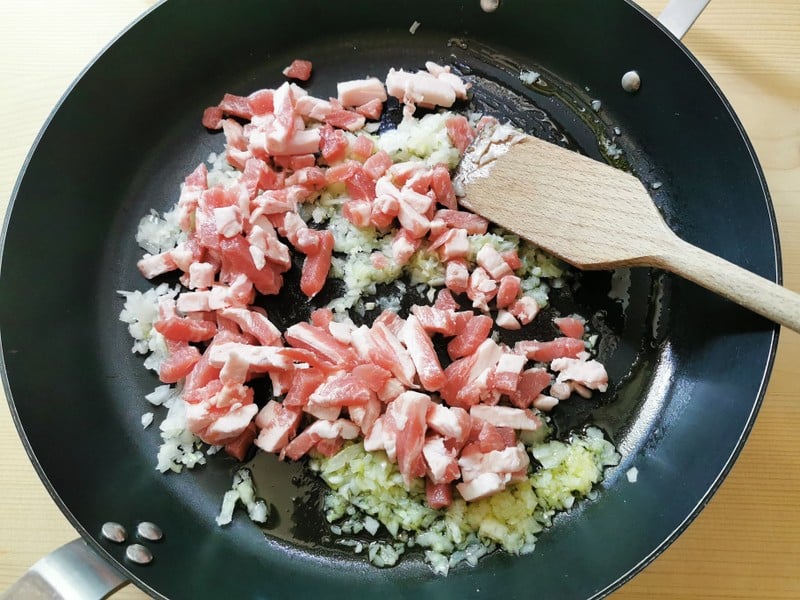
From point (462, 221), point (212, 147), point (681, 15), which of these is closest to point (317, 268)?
point (462, 221)

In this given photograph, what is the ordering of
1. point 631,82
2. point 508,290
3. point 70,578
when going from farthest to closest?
point 631,82 < point 508,290 < point 70,578

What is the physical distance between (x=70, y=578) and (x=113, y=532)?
0.45 ft

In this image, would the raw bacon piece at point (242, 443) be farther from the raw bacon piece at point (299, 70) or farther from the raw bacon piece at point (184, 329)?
the raw bacon piece at point (299, 70)

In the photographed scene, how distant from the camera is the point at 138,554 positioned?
154 cm

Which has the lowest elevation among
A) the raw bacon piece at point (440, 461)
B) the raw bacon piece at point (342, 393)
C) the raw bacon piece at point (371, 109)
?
the raw bacon piece at point (440, 461)

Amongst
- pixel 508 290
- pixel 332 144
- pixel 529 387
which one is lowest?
pixel 529 387

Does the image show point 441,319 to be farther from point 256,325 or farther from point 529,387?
point 256,325

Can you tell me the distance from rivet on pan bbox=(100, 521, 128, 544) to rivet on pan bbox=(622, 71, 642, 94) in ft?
6.13

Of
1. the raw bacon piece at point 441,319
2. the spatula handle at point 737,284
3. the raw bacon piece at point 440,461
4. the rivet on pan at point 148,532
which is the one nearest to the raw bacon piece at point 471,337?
the raw bacon piece at point 441,319

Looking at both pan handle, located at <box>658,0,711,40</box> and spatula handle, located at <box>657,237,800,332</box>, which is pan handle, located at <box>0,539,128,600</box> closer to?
spatula handle, located at <box>657,237,800,332</box>

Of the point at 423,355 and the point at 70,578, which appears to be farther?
the point at 423,355

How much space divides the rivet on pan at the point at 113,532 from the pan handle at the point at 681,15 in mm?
2019

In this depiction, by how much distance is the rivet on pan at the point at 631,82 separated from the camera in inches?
73.9

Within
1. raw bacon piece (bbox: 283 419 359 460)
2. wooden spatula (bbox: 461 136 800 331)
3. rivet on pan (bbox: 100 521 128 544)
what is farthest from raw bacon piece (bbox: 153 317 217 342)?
wooden spatula (bbox: 461 136 800 331)
